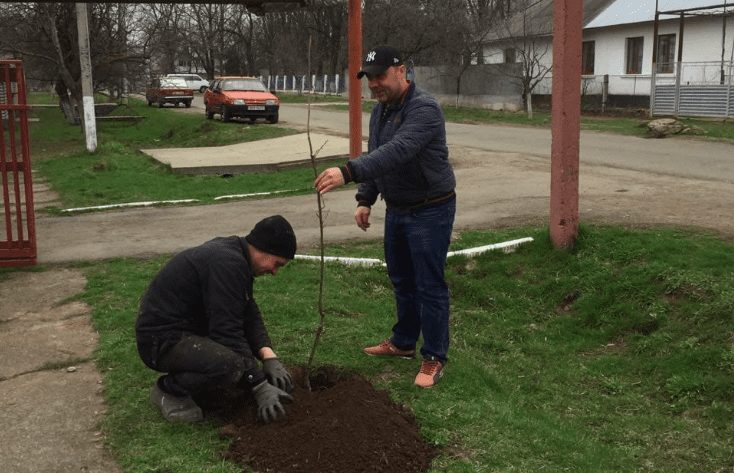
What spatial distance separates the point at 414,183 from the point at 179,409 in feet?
→ 5.75

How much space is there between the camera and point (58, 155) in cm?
1997

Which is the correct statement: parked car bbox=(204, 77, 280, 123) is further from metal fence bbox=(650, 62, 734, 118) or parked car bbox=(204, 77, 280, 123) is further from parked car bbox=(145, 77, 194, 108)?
parked car bbox=(145, 77, 194, 108)

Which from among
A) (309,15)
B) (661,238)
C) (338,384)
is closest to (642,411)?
(338,384)

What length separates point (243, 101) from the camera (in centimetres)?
2594

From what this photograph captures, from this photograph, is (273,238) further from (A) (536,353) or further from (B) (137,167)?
(B) (137,167)

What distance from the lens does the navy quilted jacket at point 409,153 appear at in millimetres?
4059

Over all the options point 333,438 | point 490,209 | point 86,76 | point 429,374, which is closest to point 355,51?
point 490,209

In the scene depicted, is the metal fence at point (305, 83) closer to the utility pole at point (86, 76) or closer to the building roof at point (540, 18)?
the building roof at point (540, 18)

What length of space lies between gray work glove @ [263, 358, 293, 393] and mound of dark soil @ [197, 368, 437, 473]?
10 cm

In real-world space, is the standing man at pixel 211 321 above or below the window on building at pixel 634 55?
below

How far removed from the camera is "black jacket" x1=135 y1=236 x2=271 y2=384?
3738 millimetres

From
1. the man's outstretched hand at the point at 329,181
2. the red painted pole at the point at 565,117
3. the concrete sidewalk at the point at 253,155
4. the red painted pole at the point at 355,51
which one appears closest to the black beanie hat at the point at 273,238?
the man's outstretched hand at the point at 329,181

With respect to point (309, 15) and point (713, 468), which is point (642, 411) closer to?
point (713, 468)

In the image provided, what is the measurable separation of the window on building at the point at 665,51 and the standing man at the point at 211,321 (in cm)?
3136
